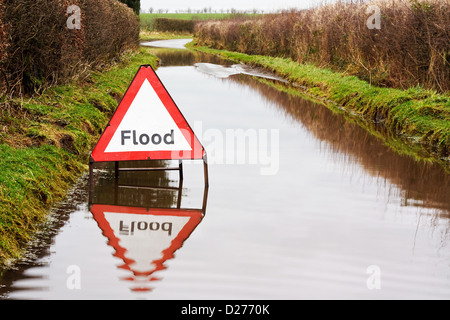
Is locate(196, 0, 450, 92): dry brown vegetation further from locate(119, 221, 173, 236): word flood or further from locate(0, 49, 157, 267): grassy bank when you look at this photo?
locate(119, 221, 173, 236): word flood

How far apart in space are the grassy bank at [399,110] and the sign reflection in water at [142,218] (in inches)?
178

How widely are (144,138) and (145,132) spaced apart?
73mm

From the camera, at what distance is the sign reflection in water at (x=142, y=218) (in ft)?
19.2

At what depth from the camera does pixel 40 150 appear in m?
9.09

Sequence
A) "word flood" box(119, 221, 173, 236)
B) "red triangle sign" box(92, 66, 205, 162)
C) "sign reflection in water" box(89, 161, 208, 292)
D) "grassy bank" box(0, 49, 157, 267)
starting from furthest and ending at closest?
"red triangle sign" box(92, 66, 205, 162), "word flood" box(119, 221, 173, 236), "grassy bank" box(0, 49, 157, 267), "sign reflection in water" box(89, 161, 208, 292)

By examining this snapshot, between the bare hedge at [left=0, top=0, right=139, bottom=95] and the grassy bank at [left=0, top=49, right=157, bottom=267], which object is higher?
the bare hedge at [left=0, top=0, right=139, bottom=95]

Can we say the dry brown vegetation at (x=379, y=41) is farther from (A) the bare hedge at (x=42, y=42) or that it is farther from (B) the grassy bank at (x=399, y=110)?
(A) the bare hedge at (x=42, y=42)

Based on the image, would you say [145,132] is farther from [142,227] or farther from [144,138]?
[142,227]

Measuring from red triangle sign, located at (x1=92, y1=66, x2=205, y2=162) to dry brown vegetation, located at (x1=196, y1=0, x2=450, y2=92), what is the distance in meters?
8.79

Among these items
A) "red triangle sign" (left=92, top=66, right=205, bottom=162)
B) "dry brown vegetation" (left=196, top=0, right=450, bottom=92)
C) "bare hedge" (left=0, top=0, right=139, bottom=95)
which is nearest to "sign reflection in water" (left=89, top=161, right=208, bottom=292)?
"red triangle sign" (left=92, top=66, right=205, bottom=162)

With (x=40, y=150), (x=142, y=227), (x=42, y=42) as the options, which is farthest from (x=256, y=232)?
(x=42, y=42)

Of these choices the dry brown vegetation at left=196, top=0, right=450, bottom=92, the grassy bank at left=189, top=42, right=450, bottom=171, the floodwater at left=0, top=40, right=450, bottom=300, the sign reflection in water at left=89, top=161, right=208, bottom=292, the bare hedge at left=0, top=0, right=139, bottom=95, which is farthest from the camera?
the dry brown vegetation at left=196, top=0, right=450, bottom=92

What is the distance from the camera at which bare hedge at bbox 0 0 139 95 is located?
11.5m
